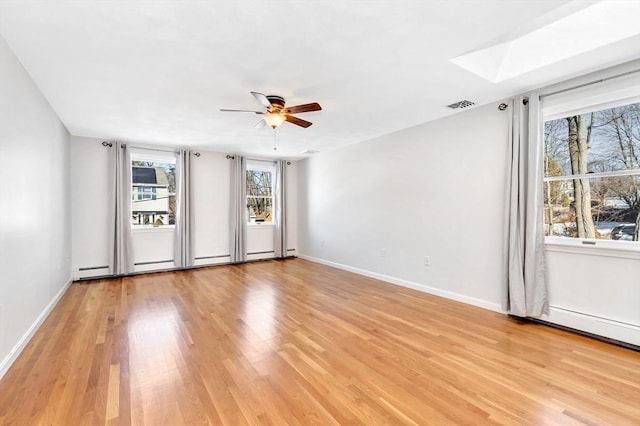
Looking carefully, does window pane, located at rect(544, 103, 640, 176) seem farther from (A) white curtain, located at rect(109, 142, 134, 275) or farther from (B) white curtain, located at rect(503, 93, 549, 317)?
(A) white curtain, located at rect(109, 142, 134, 275)

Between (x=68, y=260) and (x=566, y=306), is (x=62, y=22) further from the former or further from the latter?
(x=566, y=306)

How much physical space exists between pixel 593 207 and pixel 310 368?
10.6 ft

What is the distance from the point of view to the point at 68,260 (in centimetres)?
487

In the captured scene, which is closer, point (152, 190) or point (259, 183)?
point (152, 190)

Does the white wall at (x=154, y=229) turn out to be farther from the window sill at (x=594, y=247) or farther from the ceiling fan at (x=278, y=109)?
the window sill at (x=594, y=247)

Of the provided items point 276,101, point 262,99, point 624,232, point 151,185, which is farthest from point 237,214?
point 624,232

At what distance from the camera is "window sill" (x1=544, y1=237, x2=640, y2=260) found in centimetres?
266

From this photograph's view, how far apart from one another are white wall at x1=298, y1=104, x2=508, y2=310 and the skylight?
0.75m

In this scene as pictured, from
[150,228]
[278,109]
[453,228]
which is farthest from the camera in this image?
[150,228]

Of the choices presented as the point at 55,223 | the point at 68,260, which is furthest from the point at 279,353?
the point at 68,260

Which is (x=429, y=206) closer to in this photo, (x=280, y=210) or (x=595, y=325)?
(x=595, y=325)

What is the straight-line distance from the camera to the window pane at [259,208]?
23.5ft

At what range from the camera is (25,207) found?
8.91 feet

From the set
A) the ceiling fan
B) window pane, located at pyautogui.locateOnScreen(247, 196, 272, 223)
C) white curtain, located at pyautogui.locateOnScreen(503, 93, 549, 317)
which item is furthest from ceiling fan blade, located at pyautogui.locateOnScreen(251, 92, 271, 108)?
window pane, located at pyautogui.locateOnScreen(247, 196, 272, 223)
